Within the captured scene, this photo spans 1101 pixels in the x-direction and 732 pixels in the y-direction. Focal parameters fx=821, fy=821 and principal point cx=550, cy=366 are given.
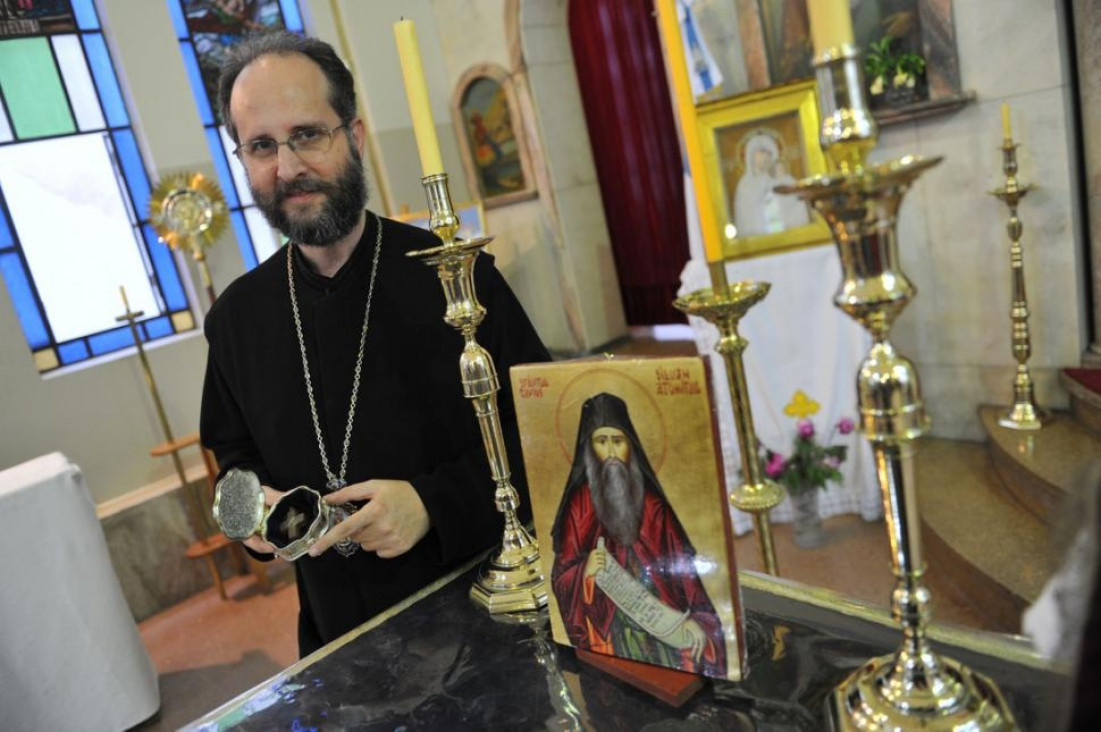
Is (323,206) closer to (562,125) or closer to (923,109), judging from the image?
(923,109)

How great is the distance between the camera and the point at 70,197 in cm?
553

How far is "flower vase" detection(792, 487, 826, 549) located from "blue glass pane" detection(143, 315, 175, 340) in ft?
14.7

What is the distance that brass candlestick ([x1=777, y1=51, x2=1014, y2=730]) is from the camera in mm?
695

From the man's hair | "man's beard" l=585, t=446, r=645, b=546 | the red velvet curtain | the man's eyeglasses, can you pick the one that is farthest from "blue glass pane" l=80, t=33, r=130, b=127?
"man's beard" l=585, t=446, r=645, b=546

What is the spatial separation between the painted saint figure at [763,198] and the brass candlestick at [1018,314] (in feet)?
2.80

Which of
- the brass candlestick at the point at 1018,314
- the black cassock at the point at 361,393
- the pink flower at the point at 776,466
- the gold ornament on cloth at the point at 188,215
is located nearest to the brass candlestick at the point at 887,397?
the black cassock at the point at 361,393

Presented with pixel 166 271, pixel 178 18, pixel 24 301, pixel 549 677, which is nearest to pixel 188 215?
pixel 166 271

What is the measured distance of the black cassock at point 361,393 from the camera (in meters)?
1.70

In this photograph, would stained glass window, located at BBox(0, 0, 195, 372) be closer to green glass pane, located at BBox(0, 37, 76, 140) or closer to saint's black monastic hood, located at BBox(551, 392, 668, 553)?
green glass pane, located at BBox(0, 37, 76, 140)

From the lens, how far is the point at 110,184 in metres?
5.70

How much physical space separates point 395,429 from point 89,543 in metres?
2.40

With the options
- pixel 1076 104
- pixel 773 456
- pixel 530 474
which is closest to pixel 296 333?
pixel 530 474

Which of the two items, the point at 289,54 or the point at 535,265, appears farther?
the point at 535,265

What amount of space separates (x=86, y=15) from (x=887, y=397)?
6.48m
